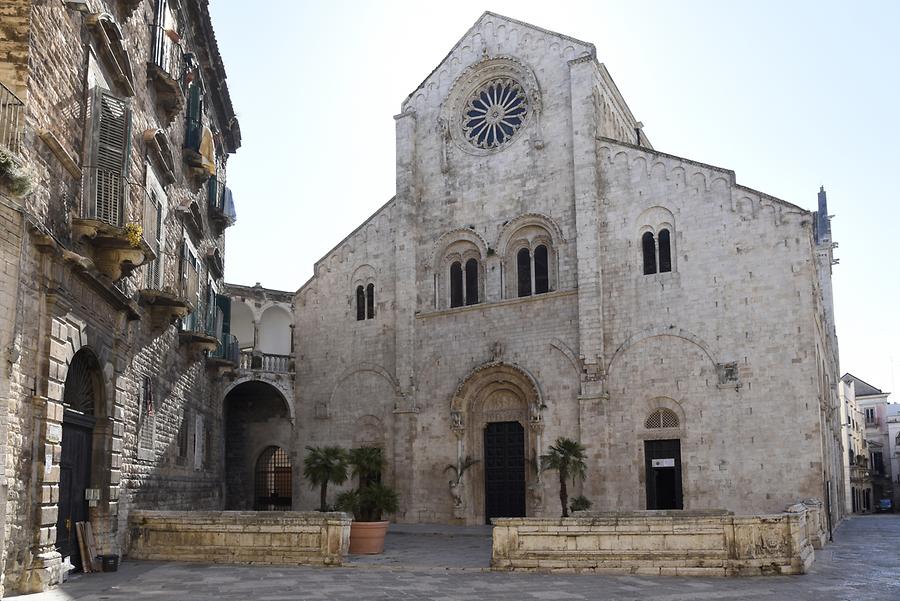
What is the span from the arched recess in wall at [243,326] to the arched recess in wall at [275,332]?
0.79 meters

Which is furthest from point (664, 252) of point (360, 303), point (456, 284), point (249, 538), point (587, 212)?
point (249, 538)

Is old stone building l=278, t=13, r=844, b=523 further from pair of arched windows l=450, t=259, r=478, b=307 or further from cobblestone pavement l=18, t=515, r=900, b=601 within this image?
cobblestone pavement l=18, t=515, r=900, b=601

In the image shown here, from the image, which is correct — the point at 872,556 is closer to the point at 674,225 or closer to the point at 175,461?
the point at 674,225

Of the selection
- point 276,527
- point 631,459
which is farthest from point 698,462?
point 276,527

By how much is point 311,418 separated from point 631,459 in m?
12.0

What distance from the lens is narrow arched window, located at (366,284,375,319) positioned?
30172 millimetres

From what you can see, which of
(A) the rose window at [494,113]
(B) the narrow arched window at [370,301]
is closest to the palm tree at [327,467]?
(B) the narrow arched window at [370,301]

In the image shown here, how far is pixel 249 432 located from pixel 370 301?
23.0 ft

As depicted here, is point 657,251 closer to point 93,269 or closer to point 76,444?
point 93,269

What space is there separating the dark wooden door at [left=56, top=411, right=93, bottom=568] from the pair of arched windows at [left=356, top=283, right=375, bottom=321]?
16.5 metres

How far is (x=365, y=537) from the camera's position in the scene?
59.0ft

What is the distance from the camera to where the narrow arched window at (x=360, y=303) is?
3041 cm

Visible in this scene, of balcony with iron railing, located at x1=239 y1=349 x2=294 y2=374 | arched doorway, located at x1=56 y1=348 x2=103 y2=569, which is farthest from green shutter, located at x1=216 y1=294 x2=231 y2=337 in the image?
arched doorway, located at x1=56 y1=348 x2=103 y2=569

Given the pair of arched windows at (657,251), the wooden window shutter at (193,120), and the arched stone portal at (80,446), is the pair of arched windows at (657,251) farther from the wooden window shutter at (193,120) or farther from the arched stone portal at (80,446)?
the arched stone portal at (80,446)
